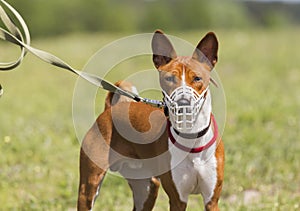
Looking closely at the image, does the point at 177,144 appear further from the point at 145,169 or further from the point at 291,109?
the point at 291,109

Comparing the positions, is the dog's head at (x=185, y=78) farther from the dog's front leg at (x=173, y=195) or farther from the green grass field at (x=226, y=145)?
the green grass field at (x=226, y=145)

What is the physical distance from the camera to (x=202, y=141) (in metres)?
4.34

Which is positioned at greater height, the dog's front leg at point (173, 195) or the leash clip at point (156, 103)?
the leash clip at point (156, 103)

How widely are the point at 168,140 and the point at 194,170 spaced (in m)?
0.30

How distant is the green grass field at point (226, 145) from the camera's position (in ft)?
21.7

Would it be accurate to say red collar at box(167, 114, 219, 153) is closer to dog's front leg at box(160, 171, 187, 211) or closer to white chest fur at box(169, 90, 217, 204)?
white chest fur at box(169, 90, 217, 204)

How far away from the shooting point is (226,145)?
8.30m

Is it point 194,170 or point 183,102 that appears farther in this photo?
point 194,170

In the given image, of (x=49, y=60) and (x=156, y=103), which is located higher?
(x=49, y=60)

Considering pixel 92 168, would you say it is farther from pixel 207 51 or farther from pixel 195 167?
pixel 207 51

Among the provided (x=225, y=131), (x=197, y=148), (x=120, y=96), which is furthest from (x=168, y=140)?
(x=225, y=131)

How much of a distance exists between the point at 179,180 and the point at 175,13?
7483cm

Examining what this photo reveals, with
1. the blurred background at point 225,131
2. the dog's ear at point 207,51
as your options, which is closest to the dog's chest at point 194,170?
the dog's ear at point 207,51

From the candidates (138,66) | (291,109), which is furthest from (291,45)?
(291,109)
